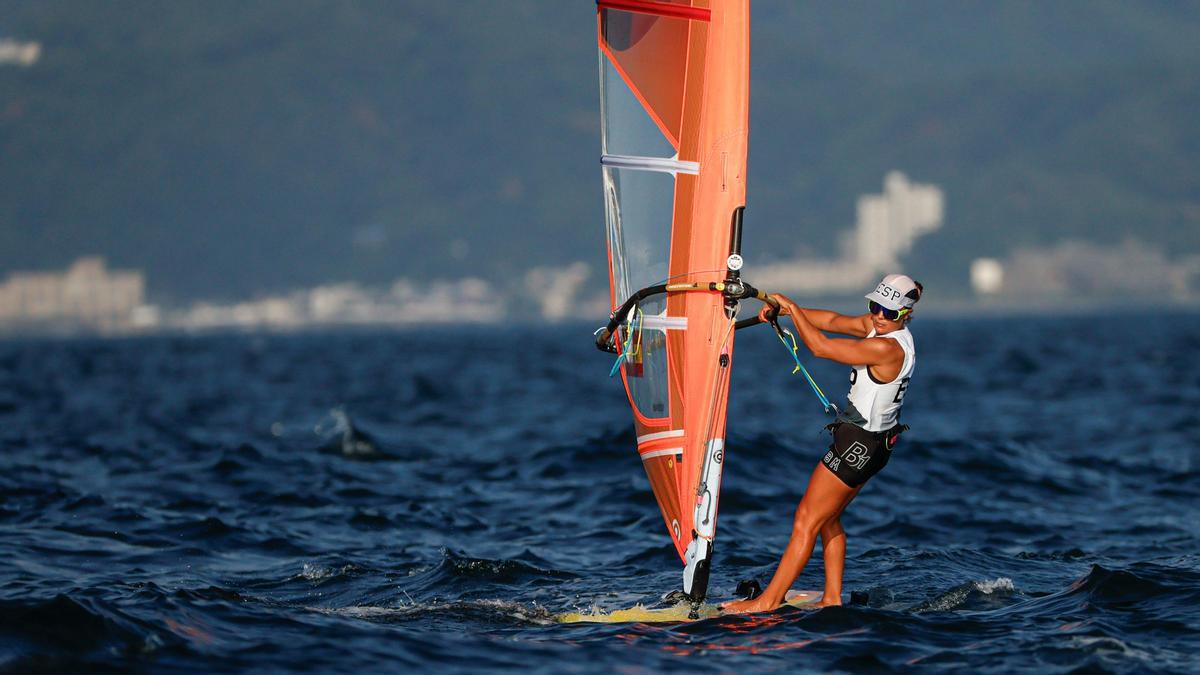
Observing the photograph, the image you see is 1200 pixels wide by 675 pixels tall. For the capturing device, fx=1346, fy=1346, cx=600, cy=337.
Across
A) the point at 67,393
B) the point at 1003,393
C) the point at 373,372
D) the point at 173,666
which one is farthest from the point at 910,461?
the point at 373,372

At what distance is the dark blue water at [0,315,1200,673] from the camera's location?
9.07 m

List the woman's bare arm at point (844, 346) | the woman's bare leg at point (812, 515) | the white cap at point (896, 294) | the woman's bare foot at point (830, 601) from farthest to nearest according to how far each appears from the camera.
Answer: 1. the woman's bare foot at point (830, 601)
2. the woman's bare leg at point (812, 515)
3. the white cap at point (896, 294)
4. the woman's bare arm at point (844, 346)

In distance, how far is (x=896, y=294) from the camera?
9.62 meters

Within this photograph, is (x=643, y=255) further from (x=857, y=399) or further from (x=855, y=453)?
(x=855, y=453)

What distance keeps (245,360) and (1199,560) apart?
218 ft

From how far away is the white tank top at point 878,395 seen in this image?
9727 mm

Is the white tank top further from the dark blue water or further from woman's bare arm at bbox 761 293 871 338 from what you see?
the dark blue water

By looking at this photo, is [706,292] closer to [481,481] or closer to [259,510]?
[259,510]

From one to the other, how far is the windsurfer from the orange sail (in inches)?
26.0

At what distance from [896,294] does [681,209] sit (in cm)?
178

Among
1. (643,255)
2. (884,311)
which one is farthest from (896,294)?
(643,255)

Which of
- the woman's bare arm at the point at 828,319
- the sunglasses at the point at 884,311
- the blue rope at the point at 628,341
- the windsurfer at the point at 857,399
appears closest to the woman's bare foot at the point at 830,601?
the windsurfer at the point at 857,399

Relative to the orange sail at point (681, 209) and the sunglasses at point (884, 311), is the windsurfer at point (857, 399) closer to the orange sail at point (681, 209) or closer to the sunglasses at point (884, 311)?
the sunglasses at point (884, 311)

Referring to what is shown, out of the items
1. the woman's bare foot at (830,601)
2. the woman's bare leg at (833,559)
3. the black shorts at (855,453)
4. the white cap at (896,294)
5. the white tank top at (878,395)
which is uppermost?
the white cap at (896,294)
